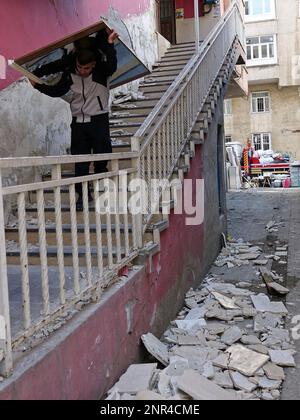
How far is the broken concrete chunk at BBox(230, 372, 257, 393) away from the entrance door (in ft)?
42.4

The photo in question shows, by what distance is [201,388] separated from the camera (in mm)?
3371

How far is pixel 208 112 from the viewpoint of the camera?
730 cm

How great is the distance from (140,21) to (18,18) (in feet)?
16.8

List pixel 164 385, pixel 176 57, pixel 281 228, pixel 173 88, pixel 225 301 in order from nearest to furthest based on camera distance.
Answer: pixel 164 385 → pixel 225 301 → pixel 173 88 → pixel 281 228 → pixel 176 57

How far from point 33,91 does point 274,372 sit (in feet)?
13.2

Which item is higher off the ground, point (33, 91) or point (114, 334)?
point (33, 91)

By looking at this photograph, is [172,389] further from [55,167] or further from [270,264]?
[270,264]

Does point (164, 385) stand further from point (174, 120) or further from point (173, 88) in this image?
point (173, 88)

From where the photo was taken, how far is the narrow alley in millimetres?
3520

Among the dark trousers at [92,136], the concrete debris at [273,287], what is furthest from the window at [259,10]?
the dark trousers at [92,136]

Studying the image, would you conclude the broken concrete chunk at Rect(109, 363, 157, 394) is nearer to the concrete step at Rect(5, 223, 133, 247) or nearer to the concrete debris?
the concrete step at Rect(5, 223, 133, 247)

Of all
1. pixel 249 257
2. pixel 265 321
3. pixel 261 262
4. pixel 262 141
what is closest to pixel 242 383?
pixel 265 321

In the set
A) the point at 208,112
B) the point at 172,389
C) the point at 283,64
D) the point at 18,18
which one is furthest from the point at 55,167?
the point at 283,64

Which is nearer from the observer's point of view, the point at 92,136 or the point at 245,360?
the point at 245,360
